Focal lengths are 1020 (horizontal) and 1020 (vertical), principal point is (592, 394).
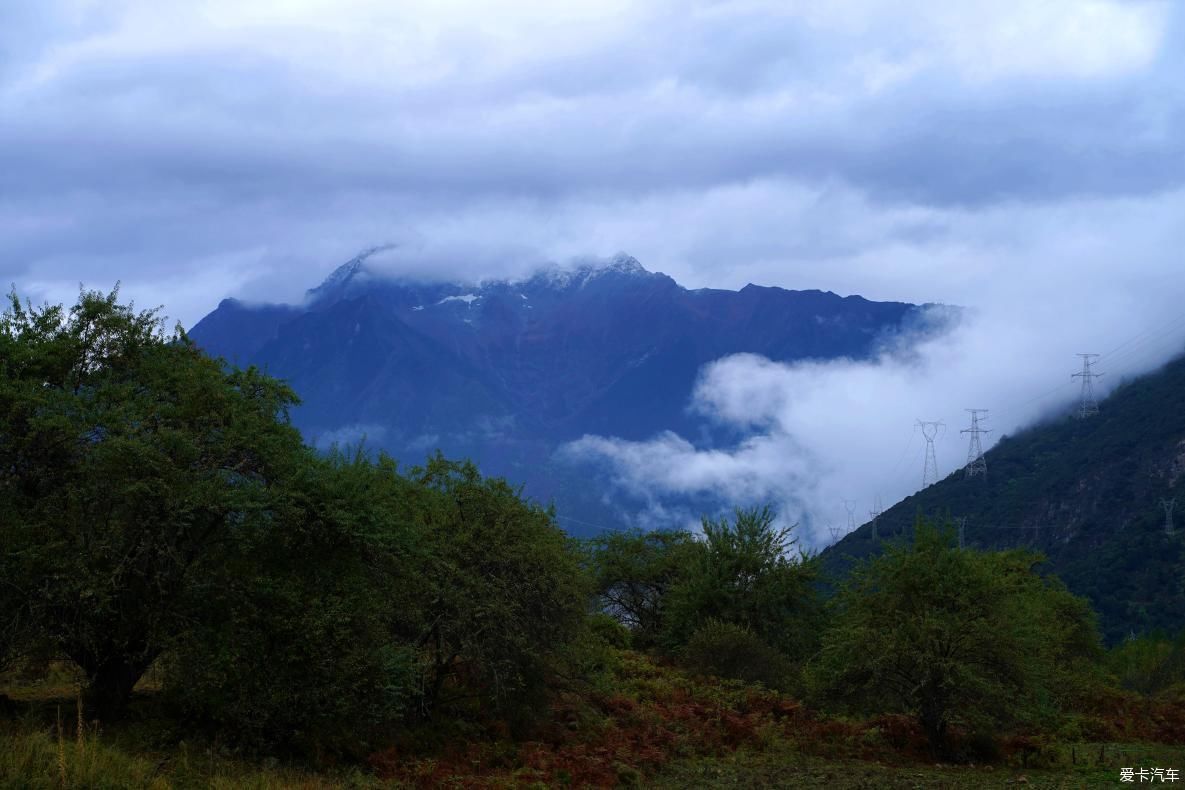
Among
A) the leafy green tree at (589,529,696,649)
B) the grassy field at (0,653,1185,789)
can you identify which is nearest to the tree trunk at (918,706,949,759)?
the grassy field at (0,653,1185,789)

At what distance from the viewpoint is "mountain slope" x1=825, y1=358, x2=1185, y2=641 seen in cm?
10275

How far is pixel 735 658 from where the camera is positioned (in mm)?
38531

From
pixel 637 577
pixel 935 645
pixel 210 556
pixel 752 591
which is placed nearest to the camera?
pixel 210 556

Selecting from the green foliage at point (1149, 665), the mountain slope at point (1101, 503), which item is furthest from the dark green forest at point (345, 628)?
the mountain slope at point (1101, 503)

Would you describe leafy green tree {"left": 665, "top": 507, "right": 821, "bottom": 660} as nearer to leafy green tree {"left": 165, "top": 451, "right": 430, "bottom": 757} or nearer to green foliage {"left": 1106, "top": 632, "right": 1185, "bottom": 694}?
leafy green tree {"left": 165, "top": 451, "right": 430, "bottom": 757}

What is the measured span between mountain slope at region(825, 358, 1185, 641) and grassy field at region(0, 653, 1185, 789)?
6357 cm

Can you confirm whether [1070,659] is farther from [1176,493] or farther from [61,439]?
[1176,493]

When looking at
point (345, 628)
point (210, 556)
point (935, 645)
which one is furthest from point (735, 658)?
point (210, 556)

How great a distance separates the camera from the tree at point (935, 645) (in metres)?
26.1


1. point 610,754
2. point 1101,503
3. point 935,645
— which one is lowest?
point 610,754

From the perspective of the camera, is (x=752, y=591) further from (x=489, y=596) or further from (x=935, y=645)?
(x=489, y=596)

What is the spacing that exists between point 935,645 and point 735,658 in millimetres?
13210

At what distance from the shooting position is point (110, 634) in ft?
66.9

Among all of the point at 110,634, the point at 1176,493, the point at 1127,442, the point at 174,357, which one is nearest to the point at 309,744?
the point at 110,634
